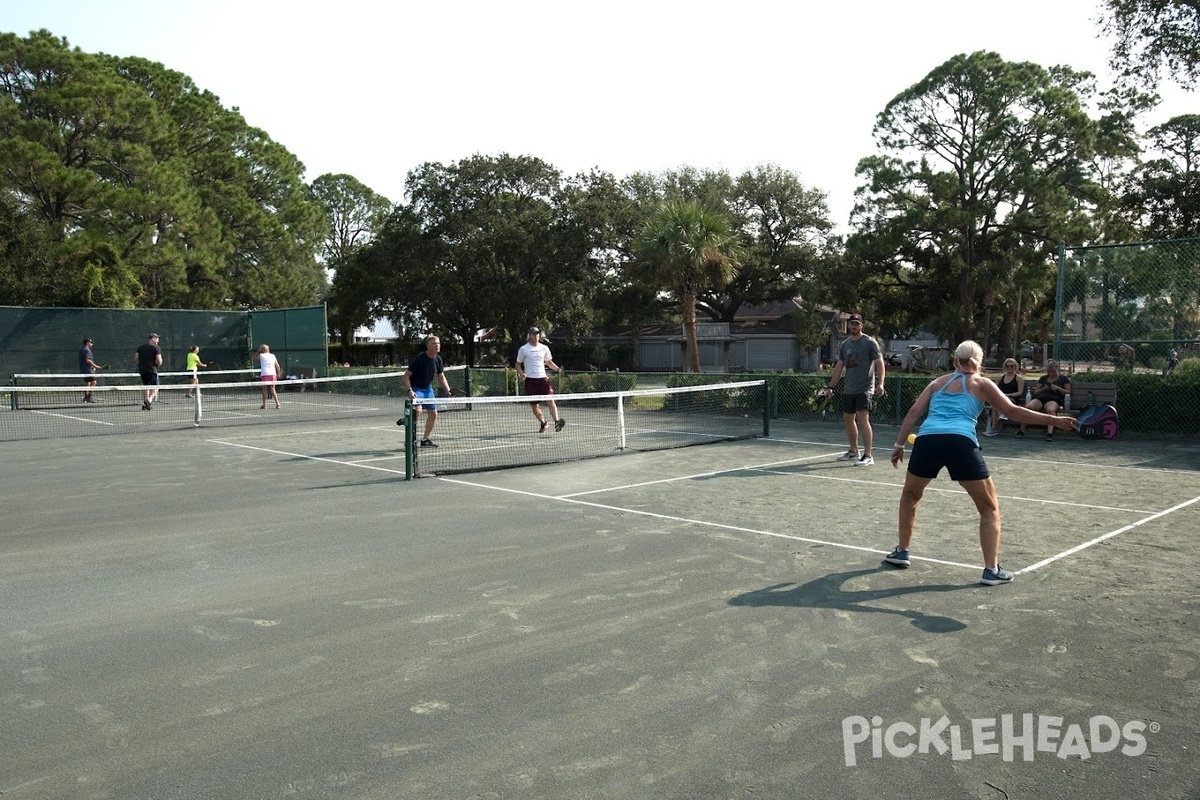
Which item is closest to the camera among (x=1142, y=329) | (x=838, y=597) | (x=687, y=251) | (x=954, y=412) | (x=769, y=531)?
(x=838, y=597)

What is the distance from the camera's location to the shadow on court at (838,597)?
16.9ft

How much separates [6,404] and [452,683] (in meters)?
24.8

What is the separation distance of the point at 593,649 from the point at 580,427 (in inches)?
510

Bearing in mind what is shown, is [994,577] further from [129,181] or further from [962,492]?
[129,181]

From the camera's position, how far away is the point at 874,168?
129 feet

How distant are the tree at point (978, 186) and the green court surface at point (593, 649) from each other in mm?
30923

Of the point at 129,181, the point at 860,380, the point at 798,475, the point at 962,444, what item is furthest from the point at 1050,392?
the point at 129,181

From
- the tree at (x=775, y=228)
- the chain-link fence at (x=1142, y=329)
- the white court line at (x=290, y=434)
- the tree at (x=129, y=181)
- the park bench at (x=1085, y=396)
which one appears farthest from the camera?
the tree at (x=775, y=228)

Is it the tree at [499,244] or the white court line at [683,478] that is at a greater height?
the tree at [499,244]

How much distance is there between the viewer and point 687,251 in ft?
90.0

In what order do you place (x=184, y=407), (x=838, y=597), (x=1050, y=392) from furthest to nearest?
(x=184, y=407) < (x=1050, y=392) < (x=838, y=597)

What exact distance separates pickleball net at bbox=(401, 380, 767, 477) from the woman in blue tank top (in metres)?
5.93
